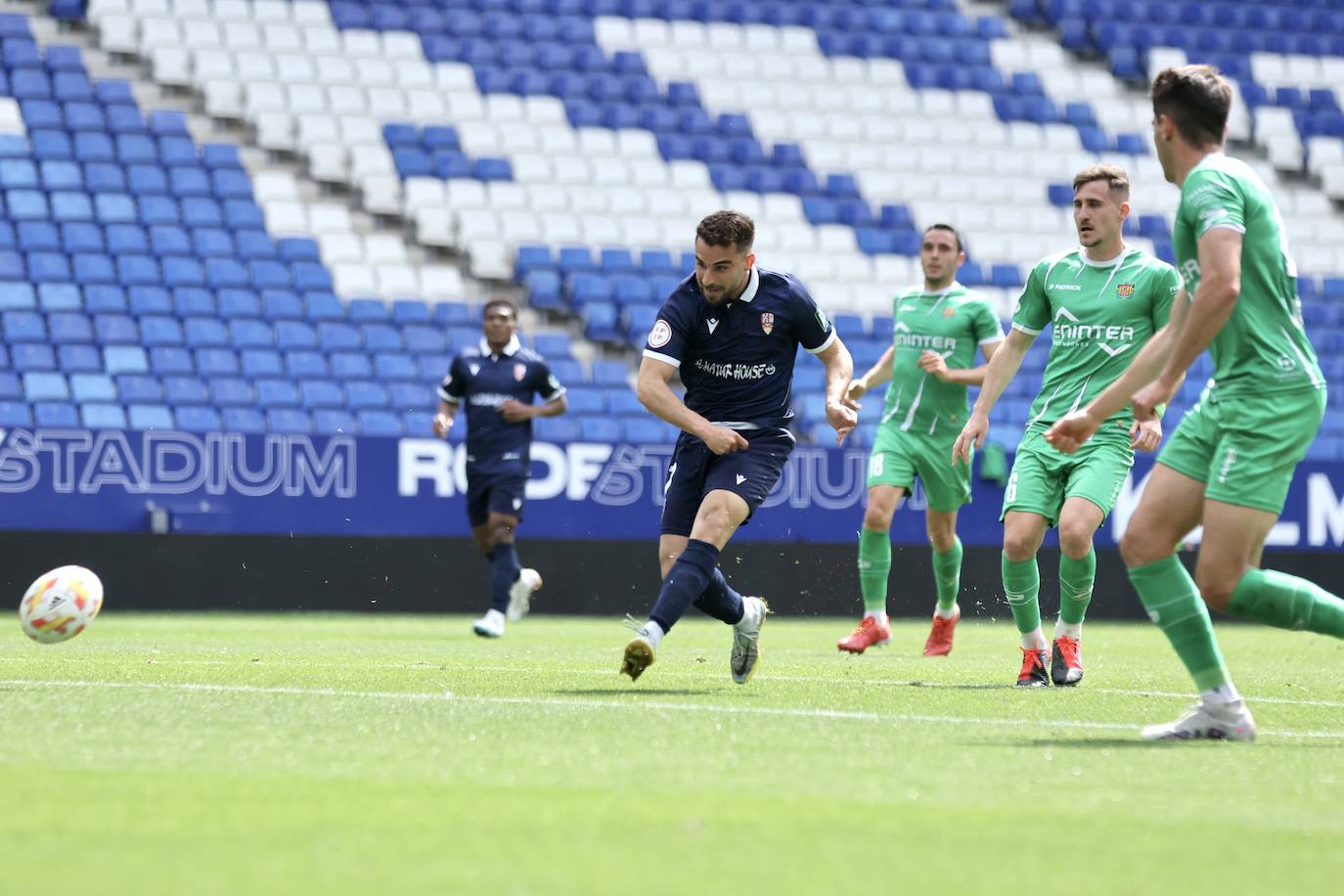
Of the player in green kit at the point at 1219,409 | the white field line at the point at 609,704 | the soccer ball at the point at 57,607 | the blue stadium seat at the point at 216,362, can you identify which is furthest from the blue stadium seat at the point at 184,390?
the player in green kit at the point at 1219,409

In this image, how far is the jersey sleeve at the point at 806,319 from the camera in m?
8.08

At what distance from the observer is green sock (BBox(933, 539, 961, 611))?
11164 millimetres

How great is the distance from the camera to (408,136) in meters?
21.6

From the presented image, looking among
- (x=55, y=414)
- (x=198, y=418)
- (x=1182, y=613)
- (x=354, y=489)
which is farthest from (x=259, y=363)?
(x=1182, y=613)

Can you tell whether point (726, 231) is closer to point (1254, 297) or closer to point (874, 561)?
point (1254, 297)

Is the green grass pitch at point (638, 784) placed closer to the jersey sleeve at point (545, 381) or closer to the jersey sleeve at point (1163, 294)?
the jersey sleeve at point (1163, 294)

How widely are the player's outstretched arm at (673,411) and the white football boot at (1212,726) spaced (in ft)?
7.60

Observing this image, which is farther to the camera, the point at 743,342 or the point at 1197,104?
the point at 743,342

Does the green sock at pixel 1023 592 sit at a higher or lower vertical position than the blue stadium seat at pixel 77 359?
higher

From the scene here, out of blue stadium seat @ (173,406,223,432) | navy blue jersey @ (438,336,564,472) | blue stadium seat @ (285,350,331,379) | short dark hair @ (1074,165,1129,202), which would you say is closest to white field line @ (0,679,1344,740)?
short dark hair @ (1074,165,1129,202)

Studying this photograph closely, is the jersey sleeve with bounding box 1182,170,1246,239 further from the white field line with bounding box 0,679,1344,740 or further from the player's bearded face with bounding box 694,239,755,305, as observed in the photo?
the player's bearded face with bounding box 694,239,755,305

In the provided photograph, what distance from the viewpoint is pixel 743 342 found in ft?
26.3

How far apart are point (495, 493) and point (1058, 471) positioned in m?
5.99

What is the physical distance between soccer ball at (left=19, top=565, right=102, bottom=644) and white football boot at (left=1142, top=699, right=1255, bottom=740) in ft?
15.9
